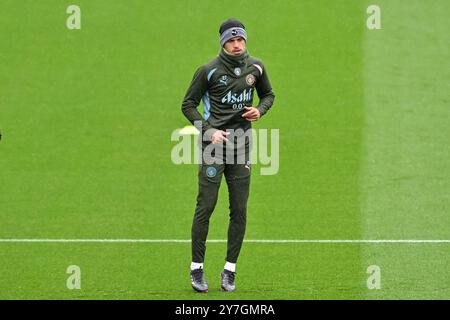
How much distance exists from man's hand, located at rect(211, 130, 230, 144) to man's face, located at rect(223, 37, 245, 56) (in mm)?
695

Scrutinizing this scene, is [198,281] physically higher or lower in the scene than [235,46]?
lower

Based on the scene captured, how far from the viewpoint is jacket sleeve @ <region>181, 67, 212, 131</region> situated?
10062mm

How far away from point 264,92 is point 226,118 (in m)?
0.53

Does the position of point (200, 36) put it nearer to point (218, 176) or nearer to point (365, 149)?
point (365, 149)

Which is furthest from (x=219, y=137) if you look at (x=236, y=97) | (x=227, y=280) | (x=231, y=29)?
(x=227, y=280)

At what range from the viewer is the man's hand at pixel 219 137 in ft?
32.4

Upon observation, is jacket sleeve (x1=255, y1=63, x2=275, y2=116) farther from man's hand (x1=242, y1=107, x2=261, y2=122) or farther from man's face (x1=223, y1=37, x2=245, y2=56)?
man's face (x1=223, y1=37, x2=245, y2=56)

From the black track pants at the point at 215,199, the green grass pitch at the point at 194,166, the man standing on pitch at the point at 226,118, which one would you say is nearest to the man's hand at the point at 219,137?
the man standing on pitch at the point at 226,118

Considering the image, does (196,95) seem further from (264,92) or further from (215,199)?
(215,199)

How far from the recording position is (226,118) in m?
10.1

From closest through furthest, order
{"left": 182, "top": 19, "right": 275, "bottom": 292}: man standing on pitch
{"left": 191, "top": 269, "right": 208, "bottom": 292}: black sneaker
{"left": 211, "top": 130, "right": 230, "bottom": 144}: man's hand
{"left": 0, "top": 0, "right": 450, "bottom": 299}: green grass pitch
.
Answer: {"left": 211, "top": 130, "right": 230, "bottom": 144}: man's hand → {"left": 182, "top": 19, "right": 275, "bottom": 292}: man standing on pitch → {"left": 191, "top": 269, "right": 208, "bottom": 292}: black sneaker → {"left": 0, "top": 0, "right": 450, "bottom": 299}: green grass pitch

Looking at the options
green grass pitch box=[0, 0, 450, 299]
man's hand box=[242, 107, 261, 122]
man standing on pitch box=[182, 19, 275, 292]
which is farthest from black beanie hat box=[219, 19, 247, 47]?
green grass pitch box=[0, 0, 450, 299]

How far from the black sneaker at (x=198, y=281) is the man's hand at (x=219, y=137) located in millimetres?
1208

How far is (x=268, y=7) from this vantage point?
20281 millimetres
